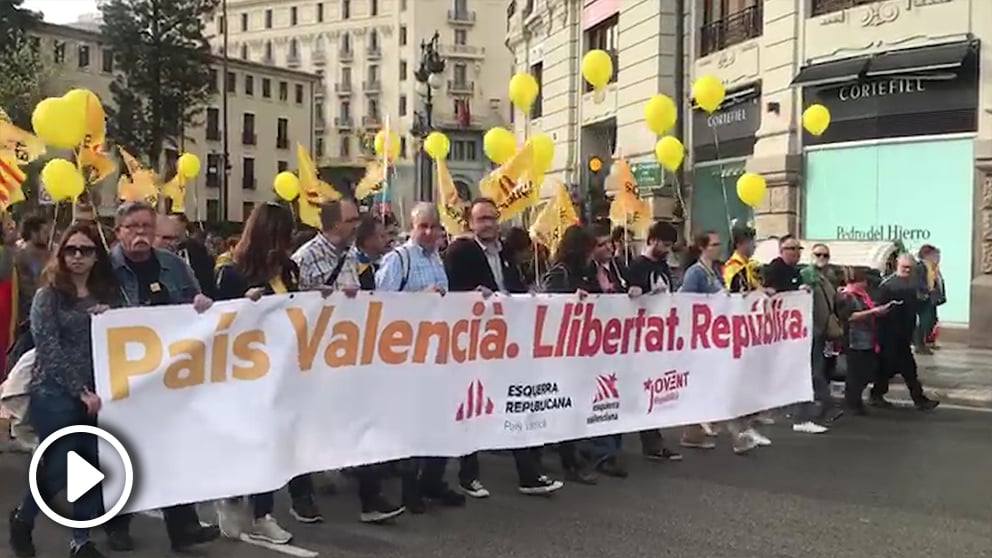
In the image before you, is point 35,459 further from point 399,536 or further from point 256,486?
point 399,536

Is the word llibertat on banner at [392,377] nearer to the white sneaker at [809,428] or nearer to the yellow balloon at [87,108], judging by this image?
the white sneaker at [809,428]

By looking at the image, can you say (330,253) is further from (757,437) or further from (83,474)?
(757,437)

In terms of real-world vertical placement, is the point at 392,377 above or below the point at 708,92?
below

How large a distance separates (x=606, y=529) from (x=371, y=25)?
9941 cm

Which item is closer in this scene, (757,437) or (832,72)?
(757,437)

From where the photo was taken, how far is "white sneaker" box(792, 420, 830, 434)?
10.8m

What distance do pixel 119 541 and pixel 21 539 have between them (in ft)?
1.59

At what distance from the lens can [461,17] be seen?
328 ft

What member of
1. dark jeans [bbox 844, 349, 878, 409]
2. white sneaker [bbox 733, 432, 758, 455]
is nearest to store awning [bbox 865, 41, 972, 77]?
dark jeans [bbox 844, 349, 878, 409]

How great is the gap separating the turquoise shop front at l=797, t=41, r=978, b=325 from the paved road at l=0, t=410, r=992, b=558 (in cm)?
1078

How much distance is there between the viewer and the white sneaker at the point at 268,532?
6.57 metres

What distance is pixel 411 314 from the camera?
23.8ft

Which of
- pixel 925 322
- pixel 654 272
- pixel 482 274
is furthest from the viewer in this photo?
pixel 925 322

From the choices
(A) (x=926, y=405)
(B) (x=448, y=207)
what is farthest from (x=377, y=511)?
(A) (x=926, y=405)
